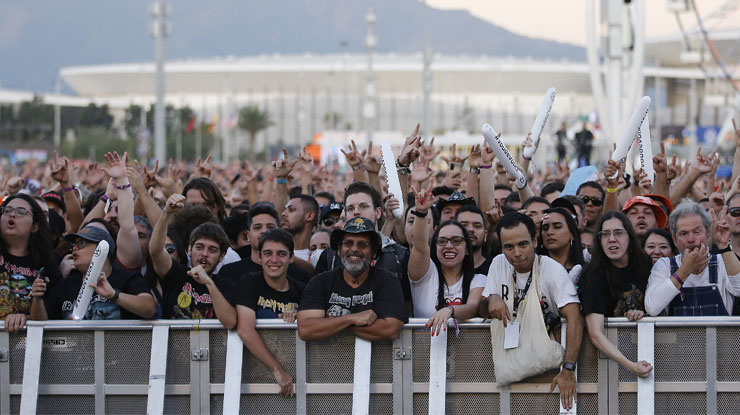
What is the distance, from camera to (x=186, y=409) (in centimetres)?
580

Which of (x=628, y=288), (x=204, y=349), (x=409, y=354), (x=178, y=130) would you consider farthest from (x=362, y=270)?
(x=178, y=130)

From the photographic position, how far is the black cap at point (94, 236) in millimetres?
6410

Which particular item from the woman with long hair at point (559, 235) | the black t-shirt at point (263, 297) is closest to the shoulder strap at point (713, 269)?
the woman with long hair at point (559, 235)

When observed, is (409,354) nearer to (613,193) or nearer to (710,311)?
(710,311)

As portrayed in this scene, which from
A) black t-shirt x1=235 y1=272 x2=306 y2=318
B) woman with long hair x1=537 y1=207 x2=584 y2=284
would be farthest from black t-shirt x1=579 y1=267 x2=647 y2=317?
black t-shirt x1=235 y1=272 x2=306 y2=318

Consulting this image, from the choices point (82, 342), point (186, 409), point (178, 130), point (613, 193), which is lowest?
point (186, 409)

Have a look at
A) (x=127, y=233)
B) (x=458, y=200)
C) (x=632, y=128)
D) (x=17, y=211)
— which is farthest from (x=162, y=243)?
(x=632, y=128)

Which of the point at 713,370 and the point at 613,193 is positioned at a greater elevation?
the point at 613,193

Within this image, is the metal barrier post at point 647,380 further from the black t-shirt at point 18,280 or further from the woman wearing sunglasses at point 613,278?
the black t-shirt at point 18,280

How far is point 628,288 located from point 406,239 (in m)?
2.10

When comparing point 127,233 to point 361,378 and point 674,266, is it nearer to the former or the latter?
point 361,378

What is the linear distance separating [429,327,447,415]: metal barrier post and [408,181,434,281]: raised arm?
628 millimetres

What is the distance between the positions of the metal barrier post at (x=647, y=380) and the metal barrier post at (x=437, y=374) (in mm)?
1032

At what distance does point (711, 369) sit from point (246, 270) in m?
2.89
